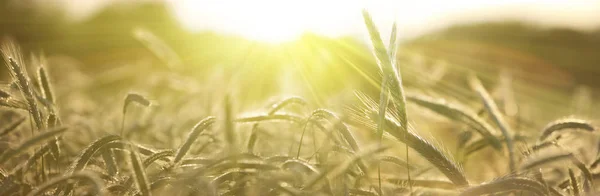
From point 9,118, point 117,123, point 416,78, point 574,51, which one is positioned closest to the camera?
point 9,118

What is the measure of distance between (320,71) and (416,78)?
0.87 meters

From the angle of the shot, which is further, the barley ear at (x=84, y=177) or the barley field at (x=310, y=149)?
the barley field at (x=310, y=149)

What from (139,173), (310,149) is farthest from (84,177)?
(310,149)

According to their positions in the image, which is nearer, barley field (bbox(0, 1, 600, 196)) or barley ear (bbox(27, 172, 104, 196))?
barley ear (bbox(27, 172, 104, 196))

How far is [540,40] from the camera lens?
17.5 meters

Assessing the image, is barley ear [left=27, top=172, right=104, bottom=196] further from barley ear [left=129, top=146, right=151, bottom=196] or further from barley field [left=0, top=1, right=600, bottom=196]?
barley ear [left=129, top=146, right=151, bottom=196]

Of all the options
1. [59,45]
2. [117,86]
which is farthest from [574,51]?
[59,45]

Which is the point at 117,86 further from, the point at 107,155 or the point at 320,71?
the point at 107,155

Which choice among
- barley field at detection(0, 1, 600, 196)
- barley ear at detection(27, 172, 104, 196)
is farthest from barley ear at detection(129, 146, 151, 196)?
barley ear at detection(27, 172, 104, 196)

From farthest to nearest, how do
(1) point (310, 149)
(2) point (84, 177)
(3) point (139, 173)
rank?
(1) point (310, 149) < (3) point (139, 173) < (2) point (84, 177)

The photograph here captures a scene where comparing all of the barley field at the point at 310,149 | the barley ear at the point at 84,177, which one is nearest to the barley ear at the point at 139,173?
the barley field at the point at 310,149

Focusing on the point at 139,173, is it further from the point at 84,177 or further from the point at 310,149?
the point at 310,149

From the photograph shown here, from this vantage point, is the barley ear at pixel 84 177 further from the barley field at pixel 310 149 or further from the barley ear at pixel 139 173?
the barley ear at pixel 139 173

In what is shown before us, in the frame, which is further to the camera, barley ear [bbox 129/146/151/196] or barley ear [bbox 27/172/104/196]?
barley ear [bbox 129/146/151/196]
